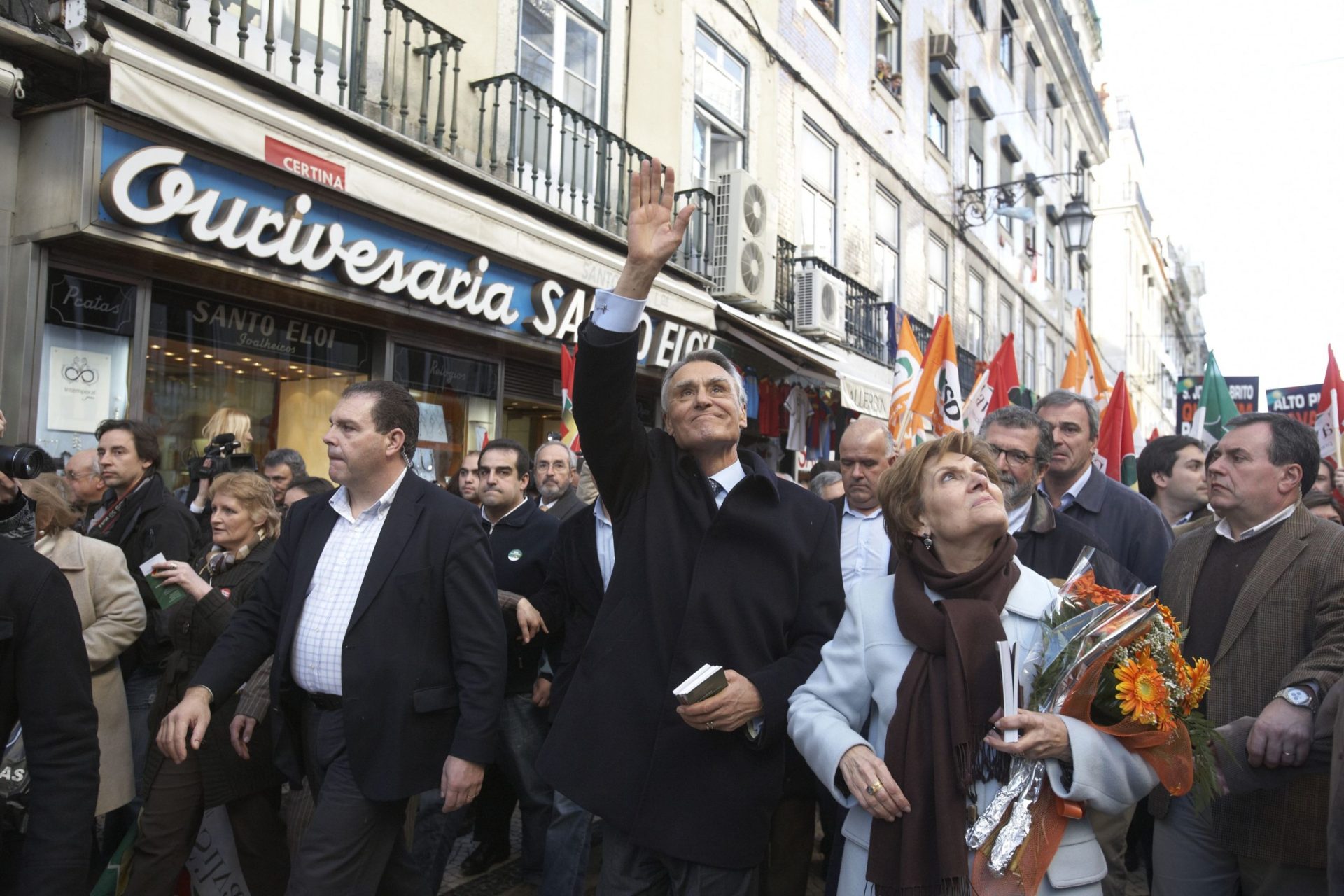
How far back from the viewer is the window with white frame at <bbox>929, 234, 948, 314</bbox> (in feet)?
65.4

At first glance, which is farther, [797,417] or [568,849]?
[797,417]

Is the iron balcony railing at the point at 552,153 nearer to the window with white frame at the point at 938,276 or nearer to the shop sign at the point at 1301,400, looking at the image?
the shop sign at the point at 1301,400

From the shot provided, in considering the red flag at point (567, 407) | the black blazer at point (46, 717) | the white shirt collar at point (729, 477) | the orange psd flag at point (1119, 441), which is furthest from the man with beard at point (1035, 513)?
the orange psd flag at point (1119, 441)

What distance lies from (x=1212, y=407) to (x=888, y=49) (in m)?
11.1

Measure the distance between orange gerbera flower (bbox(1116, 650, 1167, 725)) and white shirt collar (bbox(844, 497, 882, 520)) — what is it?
2257mm

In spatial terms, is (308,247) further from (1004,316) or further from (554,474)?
(1004,316)

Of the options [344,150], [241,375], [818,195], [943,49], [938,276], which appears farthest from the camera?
[938,276]

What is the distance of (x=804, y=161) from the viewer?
1513 centimetres

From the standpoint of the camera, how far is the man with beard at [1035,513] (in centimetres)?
359

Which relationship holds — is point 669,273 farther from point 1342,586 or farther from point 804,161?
point 1342,586

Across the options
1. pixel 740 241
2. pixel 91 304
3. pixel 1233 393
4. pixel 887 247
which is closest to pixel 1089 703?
pixel 91 304

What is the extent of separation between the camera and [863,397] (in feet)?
46.2

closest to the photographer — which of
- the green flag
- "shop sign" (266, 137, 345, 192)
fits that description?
"shop sign" (266, 137, 345, 192)

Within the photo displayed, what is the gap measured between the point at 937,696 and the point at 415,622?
5.51 feet
